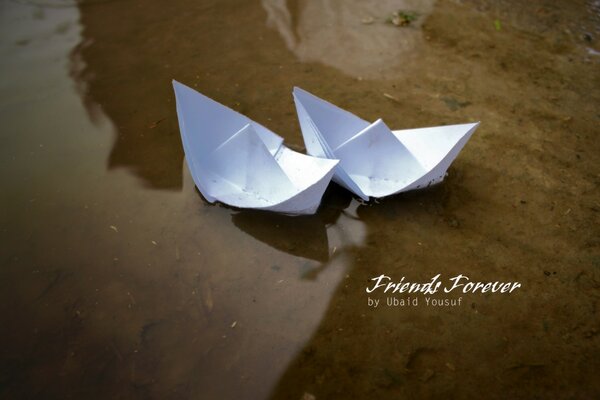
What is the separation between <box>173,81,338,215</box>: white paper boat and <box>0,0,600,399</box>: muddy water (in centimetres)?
10

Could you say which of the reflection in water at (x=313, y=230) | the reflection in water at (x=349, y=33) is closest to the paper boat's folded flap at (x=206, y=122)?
the reflection in water at (x=313, y=230)

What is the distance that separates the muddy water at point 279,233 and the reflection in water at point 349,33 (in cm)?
2

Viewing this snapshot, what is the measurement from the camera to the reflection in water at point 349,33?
256 centimetres

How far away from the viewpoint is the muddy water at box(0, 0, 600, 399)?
4.65 ft

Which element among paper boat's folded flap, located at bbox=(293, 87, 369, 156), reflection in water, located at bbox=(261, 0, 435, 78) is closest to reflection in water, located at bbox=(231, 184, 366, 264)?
paper boat's folded flap, located at bbox=(293, 87, 369, 156)

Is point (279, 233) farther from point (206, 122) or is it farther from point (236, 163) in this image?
point (206, 122)

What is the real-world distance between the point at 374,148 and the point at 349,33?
1.26m

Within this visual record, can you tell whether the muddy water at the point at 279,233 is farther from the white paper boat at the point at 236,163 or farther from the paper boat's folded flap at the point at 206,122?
the paper boat's folded flap at the point at 206,122

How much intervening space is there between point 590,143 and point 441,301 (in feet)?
3.87

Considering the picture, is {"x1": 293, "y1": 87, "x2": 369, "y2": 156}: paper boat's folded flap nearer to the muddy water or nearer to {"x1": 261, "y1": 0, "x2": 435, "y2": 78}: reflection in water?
Answer: the muddy water

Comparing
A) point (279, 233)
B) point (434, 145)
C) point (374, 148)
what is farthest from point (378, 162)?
point (279, 233)

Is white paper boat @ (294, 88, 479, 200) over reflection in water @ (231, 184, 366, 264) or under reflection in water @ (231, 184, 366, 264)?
over

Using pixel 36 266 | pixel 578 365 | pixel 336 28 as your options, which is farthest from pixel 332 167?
pixel 336 28

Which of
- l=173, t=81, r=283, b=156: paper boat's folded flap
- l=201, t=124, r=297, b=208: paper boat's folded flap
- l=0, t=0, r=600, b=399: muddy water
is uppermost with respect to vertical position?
l=173, t=81, r=283, b=156: paper boat's folded flap
